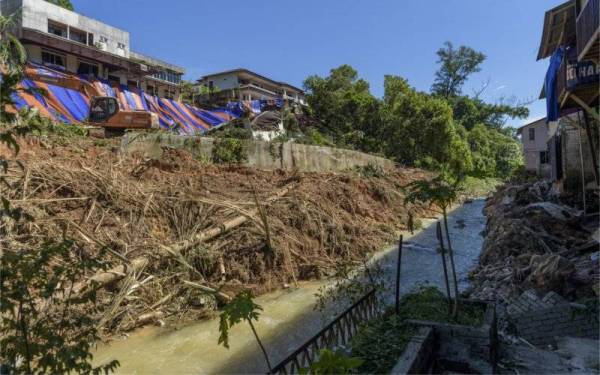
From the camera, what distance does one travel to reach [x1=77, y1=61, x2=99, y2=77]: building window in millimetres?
26594

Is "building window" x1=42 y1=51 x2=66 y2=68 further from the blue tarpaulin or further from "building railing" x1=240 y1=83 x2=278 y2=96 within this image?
the blue tarpaulin

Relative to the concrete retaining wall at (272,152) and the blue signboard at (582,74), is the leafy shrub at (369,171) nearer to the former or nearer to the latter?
the concrete retaining wall at (272,152)

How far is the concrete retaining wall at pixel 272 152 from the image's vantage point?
1232cm

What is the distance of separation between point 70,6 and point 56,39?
508 inches

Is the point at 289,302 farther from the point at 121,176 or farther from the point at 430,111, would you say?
the point at 430,111

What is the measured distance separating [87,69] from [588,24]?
28.6 m

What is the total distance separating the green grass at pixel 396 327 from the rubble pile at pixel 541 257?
2.27m

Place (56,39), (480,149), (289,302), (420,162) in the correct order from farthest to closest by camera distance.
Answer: (480,149) < (420,162) < (56,39) < (289,302)

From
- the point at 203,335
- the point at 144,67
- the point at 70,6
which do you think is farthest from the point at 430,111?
the point at 70,6

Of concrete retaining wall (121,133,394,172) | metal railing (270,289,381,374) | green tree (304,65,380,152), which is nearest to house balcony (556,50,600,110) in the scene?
metal railing (270,289,381,374)

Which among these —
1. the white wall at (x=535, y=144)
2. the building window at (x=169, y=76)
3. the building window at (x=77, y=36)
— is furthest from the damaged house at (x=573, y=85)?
the building window at (x=169, y=76)

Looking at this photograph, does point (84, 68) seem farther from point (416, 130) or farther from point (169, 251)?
point (169, 251)

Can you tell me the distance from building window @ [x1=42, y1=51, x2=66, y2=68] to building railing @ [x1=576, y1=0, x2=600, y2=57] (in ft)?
89.2

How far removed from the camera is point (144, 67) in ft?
93.6
